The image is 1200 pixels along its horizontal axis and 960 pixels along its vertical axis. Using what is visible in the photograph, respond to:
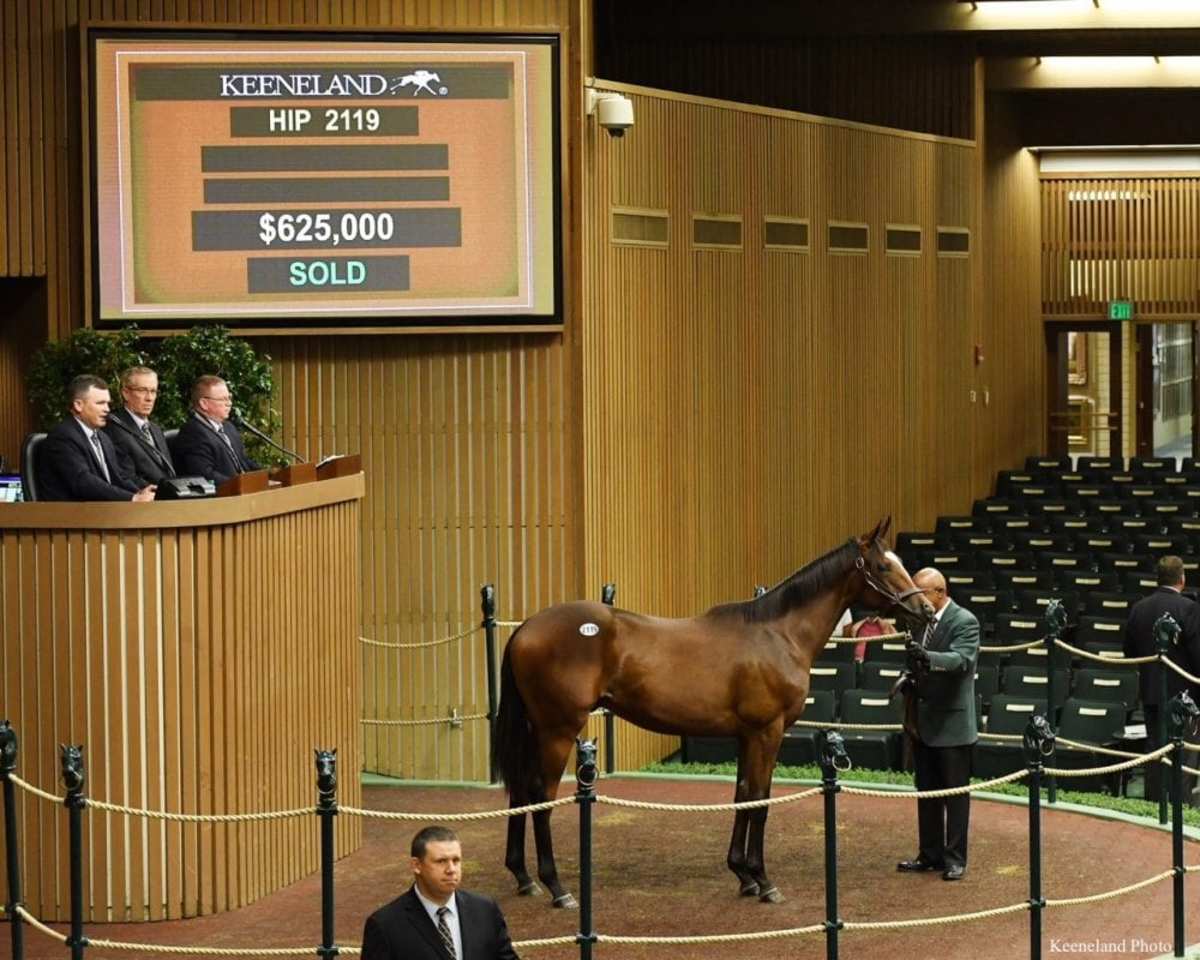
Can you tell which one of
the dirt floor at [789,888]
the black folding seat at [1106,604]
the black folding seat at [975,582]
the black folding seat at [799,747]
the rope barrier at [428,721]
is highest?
the black folding seat at [975,582]

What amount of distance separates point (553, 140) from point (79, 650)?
5422mm

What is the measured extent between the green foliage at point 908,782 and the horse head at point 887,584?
2076mm

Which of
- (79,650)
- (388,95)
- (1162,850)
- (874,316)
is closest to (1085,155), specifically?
(874,316)

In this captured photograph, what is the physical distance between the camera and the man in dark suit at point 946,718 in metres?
10.5

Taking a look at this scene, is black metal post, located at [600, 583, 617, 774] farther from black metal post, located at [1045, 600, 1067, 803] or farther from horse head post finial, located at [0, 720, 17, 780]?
horse head post finial, located at [0, 720, 17, 780]

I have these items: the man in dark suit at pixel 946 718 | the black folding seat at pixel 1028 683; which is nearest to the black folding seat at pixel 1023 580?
the black folding seat at pixel 1028 683

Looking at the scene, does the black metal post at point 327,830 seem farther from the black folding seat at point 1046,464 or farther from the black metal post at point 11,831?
the black folding seat at point 1046,464

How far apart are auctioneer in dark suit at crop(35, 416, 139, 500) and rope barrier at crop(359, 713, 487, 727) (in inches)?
158

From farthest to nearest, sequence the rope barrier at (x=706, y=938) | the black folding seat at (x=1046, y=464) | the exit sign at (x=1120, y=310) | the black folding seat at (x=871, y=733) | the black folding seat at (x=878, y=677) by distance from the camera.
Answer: the exit sign at (x=1120, y=310), the black folding seat at (x=1046, y=464), the black folding seat at (x=878, y=677), the black folding seat at (x=871, y=733), the rope barrier at (x=706, y=938)

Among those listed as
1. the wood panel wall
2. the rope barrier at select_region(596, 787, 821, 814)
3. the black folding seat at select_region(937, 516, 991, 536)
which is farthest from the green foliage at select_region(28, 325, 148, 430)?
the black folding seat at select_region(937, 516, 991, 536)

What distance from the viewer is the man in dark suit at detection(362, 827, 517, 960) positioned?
6.46m

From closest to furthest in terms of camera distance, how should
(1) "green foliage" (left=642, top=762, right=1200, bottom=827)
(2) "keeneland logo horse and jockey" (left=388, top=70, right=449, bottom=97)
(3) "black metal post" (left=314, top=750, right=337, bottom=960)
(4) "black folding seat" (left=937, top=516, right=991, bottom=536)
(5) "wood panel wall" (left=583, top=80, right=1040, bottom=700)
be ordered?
(3) "black metal post" (left=314, top=750, right=337, bottom=960)
(1) "green foliage" (left=642, top=762, right=1200, bottom=827)
(2) "keeneland logo horse and jockey" (left=388, top=70, right=449, bottom=97)
(5) "wood panel wall" (left=583, top=80, right=1040, bottom=700)
(4) "black folding seat" (left=937, top=516, right=991, bottom=536)

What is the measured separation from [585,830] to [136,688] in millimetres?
2758

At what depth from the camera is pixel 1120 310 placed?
103 ft
